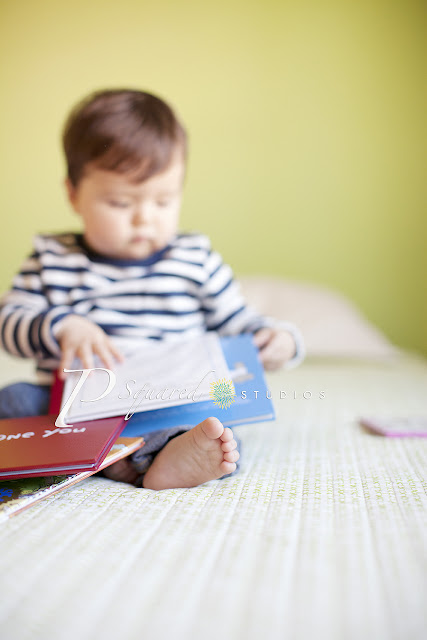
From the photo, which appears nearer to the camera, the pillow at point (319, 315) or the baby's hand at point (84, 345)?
the baby's hand at point (84, 345)

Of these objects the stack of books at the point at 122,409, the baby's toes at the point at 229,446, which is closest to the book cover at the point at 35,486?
the stack of books at the point at 122,409

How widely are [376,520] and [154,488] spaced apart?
0.21 meters

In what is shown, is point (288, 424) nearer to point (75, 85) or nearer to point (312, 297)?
point (312, 297)

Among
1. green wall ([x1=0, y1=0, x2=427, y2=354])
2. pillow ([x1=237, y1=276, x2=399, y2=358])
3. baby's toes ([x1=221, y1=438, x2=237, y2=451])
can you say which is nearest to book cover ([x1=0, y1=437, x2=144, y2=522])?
baby's toes ([x1=221, y1=438, x2=237, y2=451])

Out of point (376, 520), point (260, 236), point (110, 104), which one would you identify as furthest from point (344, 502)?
point (260, 236)

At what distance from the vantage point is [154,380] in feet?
2.13

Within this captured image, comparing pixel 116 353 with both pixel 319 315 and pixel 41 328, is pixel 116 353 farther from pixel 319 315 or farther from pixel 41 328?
pixel 319 315

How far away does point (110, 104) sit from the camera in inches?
33.3

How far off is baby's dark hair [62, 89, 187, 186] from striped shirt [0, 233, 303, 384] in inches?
5.2

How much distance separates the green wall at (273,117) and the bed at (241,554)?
1274 mm

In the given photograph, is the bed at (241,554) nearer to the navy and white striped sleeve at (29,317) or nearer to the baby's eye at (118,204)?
the navy and white striped sleeve at (29,317)

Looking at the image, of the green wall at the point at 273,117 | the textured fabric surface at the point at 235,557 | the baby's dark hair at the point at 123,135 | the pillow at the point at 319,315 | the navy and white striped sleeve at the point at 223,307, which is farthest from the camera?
the green wall at the point at 273,117

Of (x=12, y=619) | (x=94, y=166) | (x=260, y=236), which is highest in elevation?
(x=94, y=166)

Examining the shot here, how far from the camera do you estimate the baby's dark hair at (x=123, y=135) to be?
2.68 ft
